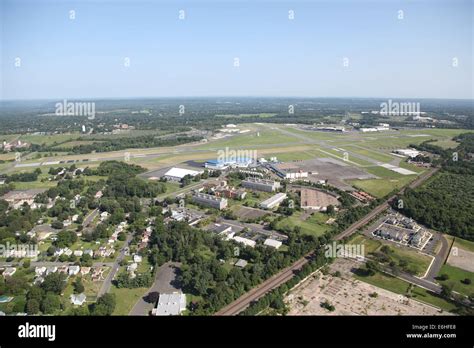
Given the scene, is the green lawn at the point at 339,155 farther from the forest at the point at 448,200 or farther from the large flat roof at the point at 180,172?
the large flat roof at the point at 180,172

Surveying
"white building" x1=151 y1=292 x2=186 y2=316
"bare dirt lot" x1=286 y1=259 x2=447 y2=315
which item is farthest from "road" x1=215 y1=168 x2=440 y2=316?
"white building" x1=151 y1=292 x2=186 y2=316

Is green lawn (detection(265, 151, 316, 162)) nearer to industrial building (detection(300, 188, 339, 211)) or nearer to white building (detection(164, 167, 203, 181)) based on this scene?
white building (detection(164, 167, 203, 181))

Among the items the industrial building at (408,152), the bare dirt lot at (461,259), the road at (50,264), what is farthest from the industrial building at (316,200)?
the industrial building at (408,152)

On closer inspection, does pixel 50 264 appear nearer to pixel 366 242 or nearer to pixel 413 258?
pixel 366 242

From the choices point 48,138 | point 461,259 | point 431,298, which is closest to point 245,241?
point 431,298

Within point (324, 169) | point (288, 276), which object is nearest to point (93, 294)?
point (288, 276)

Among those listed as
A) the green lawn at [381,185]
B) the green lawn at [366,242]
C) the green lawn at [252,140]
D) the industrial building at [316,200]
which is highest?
the green lawn at [252,140]
